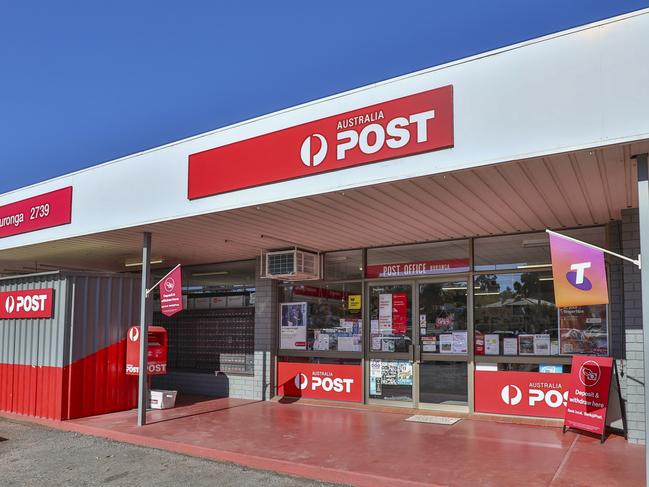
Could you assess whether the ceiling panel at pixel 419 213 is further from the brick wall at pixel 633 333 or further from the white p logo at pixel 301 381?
the white p logo at pixel 301 381

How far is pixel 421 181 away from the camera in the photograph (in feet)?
21.2

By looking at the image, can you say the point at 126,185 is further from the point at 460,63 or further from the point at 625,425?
the point at 625,425

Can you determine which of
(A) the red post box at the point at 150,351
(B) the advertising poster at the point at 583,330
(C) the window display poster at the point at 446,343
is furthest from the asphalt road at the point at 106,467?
(B) the advertising poster at the point at 583,330

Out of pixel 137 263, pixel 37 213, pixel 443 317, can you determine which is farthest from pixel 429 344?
pixel 37 213

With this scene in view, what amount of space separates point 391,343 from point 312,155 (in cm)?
485

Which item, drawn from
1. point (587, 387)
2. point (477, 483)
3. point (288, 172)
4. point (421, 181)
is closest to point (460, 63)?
point (421, 181)

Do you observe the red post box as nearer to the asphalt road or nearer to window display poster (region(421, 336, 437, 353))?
the asphalt road

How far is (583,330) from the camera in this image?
29.1 ft

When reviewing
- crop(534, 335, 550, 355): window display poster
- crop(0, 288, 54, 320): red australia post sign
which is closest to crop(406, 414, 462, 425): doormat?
crop(534, 335, 550, 355): window display poster

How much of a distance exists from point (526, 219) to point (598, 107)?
3394 millimetres

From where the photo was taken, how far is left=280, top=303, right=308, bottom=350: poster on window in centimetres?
1188

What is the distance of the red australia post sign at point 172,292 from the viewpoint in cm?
912

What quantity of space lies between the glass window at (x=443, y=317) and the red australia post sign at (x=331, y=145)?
13.9ft

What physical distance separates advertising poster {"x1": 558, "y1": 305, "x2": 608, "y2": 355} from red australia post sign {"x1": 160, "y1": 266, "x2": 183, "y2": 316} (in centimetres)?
593
